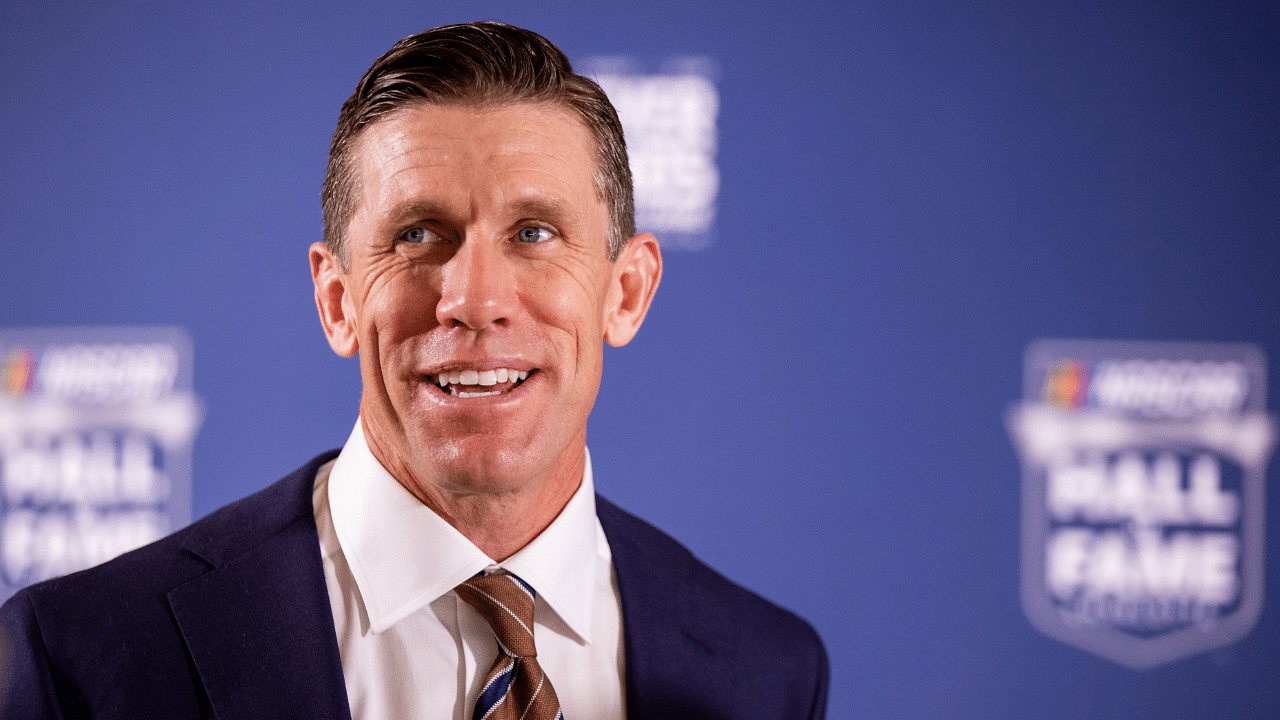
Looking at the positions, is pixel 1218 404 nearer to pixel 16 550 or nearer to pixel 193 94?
pixel 193 94

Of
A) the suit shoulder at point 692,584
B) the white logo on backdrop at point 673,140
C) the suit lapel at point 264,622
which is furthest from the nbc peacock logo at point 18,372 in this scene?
the suit shoulder at point 692,584

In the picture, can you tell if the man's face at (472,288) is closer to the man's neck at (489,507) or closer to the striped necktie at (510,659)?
the man's neck at (489,507)

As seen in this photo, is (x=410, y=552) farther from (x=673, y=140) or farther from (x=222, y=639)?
(x=673, y=140)

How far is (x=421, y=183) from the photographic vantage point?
3.26ft

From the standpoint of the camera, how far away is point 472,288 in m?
0.97

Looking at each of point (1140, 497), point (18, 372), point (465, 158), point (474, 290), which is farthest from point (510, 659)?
point (1140, 497)

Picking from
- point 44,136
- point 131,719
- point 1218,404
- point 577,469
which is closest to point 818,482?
point 1218,404

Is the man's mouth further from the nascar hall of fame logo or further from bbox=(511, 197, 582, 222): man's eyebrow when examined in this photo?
the nascar hall of fame logo

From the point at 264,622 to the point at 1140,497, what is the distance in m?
2.30

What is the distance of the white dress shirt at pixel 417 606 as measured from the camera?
1043 mm

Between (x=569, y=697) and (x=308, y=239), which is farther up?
(x=308, y=239)

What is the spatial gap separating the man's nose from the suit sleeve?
0.51 m

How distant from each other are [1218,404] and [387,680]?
238 centimetres

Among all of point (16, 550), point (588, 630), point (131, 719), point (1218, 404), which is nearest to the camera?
point (131, 719)
